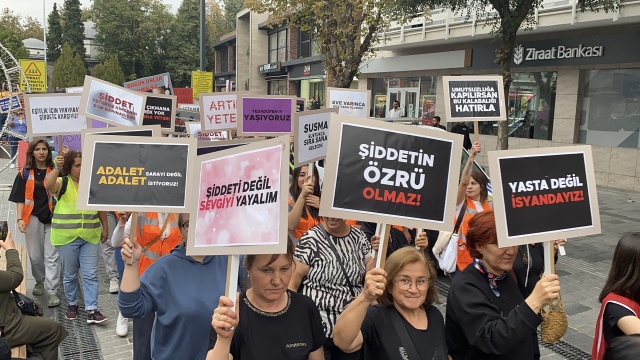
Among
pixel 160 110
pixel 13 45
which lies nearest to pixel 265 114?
pixel 160 110

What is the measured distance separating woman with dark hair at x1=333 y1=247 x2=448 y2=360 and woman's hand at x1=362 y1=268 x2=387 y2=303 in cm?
7

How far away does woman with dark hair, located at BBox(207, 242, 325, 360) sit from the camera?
2.51m

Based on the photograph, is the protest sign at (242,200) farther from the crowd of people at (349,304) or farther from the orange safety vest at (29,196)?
the orange safety vest at (29,196)

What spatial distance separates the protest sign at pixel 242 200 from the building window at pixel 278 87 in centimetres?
3889

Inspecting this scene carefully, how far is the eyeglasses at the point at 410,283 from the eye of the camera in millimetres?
2703

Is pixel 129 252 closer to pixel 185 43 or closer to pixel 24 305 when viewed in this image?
pixel 24 305

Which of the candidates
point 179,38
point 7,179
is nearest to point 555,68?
point 7,179

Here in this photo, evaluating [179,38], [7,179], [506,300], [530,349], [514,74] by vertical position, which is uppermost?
[179,38]

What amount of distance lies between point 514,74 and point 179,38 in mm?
49964

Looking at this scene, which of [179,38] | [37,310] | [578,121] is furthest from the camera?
[179,38]

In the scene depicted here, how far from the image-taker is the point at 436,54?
21.8 meters

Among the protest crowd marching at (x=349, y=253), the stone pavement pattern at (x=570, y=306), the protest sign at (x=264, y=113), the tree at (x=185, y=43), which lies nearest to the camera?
the protest crowd marching at (x=349, y=253)

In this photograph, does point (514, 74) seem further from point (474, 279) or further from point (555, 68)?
point (474, 279)

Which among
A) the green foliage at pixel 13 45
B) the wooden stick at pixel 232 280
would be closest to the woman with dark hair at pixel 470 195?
the wooden stick at pixel 232 280
